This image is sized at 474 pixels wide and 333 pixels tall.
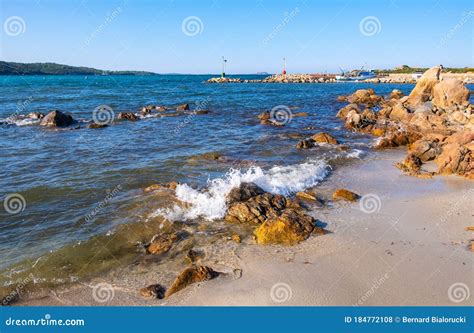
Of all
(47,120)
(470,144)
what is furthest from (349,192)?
(47,120)

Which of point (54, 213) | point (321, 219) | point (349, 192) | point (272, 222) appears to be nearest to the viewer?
point (272, 222)

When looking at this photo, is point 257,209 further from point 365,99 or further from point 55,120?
point 365,99

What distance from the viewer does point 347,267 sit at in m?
7.59

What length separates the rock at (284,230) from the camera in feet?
28.9

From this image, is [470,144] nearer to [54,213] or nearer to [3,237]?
[54,213]

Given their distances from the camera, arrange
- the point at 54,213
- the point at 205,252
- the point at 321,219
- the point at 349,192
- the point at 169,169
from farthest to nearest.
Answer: the point at 169,169, the point at 349,192, the point at 54,213, the point at 321,219, the point at 205,252

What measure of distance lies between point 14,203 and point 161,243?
5669 millimetres

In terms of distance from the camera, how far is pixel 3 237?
9.34 meters

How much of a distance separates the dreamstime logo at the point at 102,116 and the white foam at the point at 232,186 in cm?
1710

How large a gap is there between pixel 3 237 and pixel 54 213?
1589 millimetres

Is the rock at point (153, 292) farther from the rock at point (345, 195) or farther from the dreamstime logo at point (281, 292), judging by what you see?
the rock at point (345, 195)

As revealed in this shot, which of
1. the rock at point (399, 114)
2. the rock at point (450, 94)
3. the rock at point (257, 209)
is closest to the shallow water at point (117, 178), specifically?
the rock at point (257, 209)

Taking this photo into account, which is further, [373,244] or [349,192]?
[349,192]

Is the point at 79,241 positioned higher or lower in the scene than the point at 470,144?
lower
